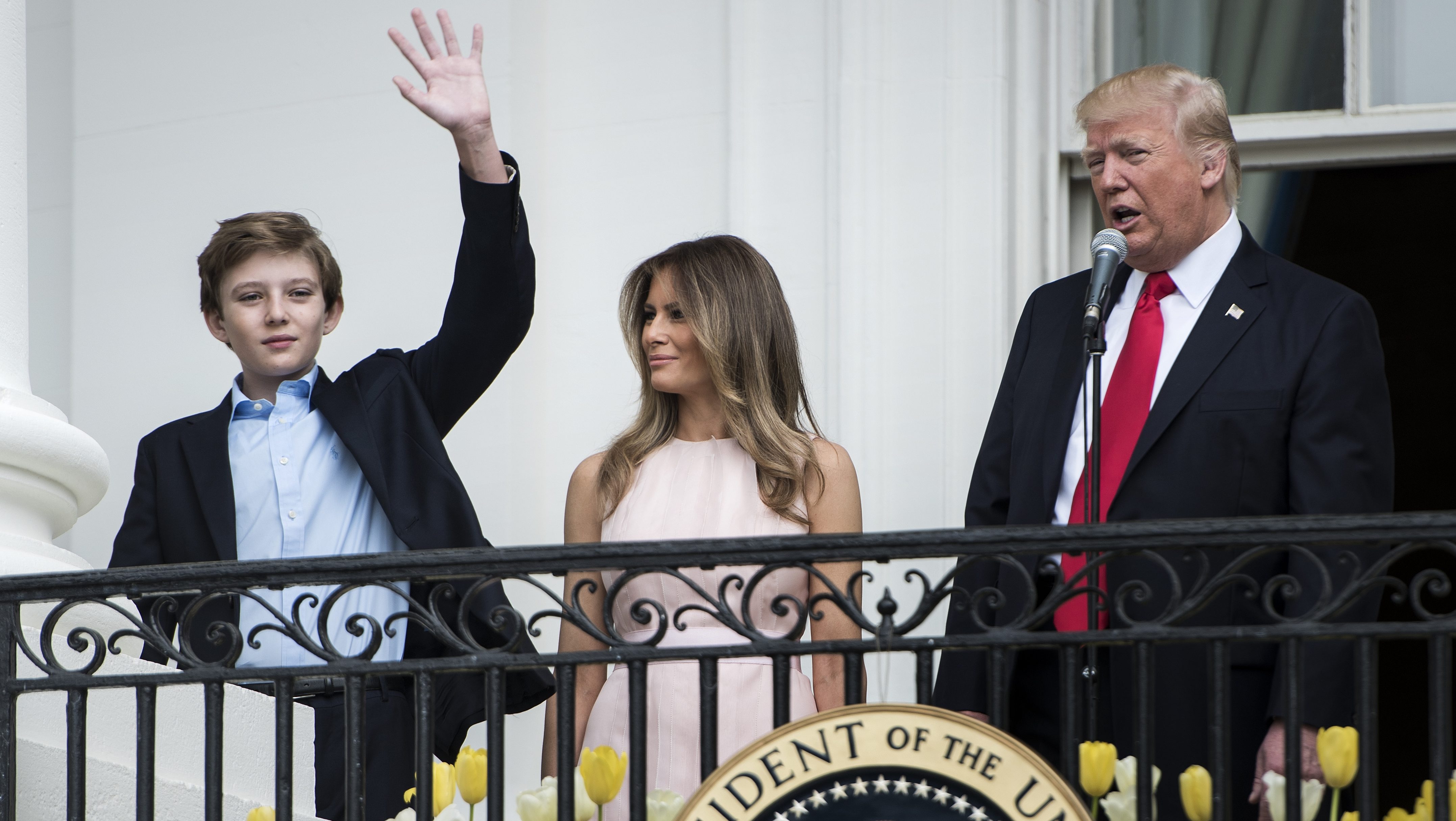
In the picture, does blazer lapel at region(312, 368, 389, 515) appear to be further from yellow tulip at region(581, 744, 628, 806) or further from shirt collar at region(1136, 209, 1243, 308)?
shirt collar at region(1136, 209, 1243, 308)

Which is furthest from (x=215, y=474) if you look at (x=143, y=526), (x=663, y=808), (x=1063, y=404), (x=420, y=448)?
(x=1063, y=404)

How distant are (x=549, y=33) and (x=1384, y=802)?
331 cm

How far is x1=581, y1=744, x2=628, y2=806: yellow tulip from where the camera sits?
260 centimetres

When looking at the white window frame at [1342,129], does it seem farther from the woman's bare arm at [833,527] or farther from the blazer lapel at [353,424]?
the blazer lapel at [353,424]

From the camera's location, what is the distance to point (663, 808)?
2711 millimetres

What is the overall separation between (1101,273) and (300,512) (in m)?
1.62

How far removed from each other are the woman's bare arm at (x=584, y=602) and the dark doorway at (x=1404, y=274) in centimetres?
211

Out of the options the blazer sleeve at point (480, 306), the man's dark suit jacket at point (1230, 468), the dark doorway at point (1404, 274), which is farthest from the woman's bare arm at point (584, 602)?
the dark doorway at point (1404, 274)

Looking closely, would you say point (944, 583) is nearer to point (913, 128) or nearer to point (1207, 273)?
point (1207, 273)

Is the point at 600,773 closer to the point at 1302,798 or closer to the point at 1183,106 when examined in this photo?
the point at 1302,798

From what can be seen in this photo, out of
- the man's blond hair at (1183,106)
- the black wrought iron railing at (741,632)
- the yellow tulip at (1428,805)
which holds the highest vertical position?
the man's blond hair at (1183,106)

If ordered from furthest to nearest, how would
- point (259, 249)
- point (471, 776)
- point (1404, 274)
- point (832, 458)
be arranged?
point (1404, 274) → point (259, 249) → point (832, 458) → point (471, 776)

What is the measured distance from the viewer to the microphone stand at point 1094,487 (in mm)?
3049

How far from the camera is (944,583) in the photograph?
2.58 meters
